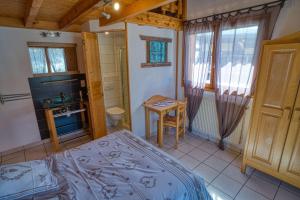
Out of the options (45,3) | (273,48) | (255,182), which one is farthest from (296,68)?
(45,3)

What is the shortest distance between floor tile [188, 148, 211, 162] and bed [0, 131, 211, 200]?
1.25 m

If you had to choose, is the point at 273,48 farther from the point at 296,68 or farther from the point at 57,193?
the point at 57,193

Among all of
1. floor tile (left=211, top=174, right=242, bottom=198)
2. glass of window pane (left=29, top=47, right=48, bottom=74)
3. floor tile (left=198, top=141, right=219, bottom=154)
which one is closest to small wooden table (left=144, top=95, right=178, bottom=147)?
floor tile (left=198, top=141, right=219, bottom=154)

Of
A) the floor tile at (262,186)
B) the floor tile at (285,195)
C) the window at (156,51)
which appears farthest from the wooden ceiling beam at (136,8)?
the floor tile at (285,195)

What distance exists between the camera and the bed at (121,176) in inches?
47.6

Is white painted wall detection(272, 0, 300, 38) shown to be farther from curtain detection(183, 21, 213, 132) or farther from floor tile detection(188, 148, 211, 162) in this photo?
floor tile detection(188, 148, 211, 162)

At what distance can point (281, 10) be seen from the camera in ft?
6.64

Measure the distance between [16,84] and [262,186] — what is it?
4.11m

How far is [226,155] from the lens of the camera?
271 cm

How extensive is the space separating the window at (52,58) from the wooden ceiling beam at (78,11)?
48 cm

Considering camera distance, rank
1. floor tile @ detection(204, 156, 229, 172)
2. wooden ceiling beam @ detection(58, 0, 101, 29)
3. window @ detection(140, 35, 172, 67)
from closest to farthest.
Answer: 1. wooden ceiling beam @ detection(58, 0, 101, 29)
2. floor tile @ detection(204, 156, 229, 172)
3. window @ detection(140, 35, 172, 67)

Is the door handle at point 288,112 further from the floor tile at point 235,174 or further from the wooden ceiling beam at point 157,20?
the wooden ceiling beam at point 157,20

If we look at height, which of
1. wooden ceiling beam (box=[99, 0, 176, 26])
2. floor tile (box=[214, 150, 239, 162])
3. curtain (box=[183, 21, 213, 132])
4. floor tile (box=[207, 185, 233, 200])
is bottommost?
floor tile (box=[207, 185, 233, 200])

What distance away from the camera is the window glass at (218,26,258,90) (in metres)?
2.31
